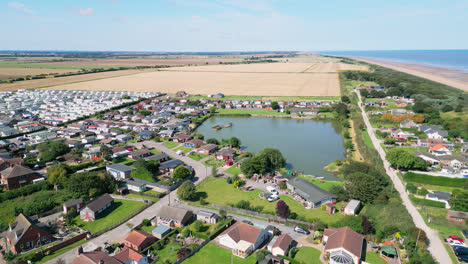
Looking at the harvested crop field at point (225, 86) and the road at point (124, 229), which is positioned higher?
the harvested crop field at point (225, 86)

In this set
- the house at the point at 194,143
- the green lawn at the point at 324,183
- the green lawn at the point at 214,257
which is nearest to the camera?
the green lawn at the point at 214,257

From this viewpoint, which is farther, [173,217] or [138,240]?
[173,217]

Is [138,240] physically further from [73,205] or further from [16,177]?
[16,177]

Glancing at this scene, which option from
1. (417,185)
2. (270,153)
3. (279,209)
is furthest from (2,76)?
(417,185)

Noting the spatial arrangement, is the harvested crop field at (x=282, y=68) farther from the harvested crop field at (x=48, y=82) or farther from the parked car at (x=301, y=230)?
the parked car at (x=301, y=230)

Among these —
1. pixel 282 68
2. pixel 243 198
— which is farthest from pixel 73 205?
pixel 282 68

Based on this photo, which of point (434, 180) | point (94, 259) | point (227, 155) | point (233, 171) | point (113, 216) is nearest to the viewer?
point (94, 259)

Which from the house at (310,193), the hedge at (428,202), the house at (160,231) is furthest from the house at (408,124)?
the house at (160,231)
